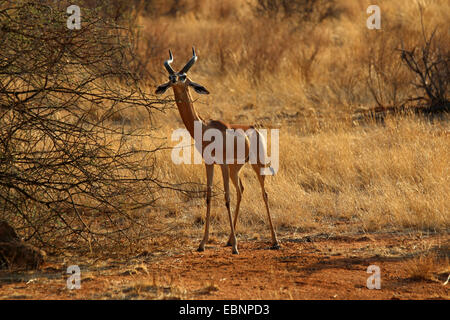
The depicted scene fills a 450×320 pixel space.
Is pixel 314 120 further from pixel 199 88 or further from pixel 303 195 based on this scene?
pixel 199 88

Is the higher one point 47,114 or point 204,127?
point 47,114

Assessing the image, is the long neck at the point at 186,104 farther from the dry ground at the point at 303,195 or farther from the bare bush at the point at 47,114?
the dry ground at the point at 303,195

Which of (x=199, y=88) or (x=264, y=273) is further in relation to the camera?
(x=199, y=88)

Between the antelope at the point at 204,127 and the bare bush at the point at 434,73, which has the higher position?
the bare bush at the point at 434,73

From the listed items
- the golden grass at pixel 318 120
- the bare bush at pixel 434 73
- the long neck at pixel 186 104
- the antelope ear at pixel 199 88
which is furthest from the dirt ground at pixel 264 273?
the bare bush at pixel 434 73

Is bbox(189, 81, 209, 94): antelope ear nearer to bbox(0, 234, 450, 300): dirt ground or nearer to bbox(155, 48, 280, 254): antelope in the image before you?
bbox(155, 48, 280, 254): antelope

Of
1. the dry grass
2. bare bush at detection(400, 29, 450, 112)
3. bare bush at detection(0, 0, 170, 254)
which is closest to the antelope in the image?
the dry grass

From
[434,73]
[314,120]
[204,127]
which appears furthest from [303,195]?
[434,73]

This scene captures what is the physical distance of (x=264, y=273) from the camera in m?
6.03

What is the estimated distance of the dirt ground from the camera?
17.8 feet

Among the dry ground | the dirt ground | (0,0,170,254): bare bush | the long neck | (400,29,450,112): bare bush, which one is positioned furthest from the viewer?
(400,29,450,112): bare bush

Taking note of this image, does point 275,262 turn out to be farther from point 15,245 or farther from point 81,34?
point 81,34

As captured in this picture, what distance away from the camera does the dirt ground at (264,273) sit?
214 inches
